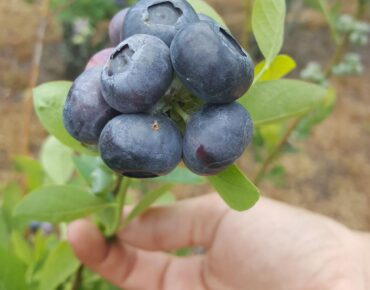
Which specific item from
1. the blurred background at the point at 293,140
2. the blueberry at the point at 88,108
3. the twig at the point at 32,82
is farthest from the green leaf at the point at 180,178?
the blurred background at the point at 293,140

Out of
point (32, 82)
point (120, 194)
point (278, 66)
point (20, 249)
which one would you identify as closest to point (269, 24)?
point (278, 66)

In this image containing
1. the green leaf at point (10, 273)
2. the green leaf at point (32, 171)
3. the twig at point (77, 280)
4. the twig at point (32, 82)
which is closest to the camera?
the green leaf at point (10, 273)

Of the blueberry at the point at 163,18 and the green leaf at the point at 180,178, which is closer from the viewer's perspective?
the blueberry at the point at 163,18

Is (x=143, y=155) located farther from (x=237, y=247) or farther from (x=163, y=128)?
(x=237, y=247)

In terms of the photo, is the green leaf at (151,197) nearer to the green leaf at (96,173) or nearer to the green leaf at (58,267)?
the green leaf at (96,173)

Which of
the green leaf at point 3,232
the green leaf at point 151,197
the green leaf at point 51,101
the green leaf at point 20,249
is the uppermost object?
the green leaf at point 51,101

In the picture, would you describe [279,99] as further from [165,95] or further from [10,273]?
[10,273]

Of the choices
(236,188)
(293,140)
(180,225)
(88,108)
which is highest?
(88,108)
